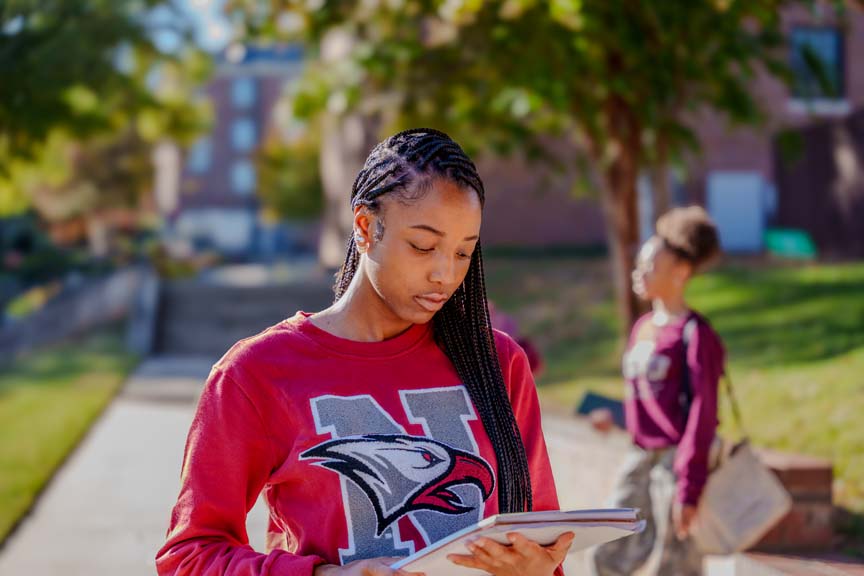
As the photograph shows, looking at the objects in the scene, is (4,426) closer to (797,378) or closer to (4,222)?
(797,378)

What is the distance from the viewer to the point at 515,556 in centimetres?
194

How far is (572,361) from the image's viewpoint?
12133 millimetres

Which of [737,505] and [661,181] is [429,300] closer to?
[737,505]

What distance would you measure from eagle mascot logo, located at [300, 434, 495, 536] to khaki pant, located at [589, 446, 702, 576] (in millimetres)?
2669

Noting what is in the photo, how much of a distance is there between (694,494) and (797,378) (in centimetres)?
471

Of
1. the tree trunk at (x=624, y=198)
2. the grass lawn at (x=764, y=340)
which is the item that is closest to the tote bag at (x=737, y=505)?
the grass lawn at (x=764, y=340)

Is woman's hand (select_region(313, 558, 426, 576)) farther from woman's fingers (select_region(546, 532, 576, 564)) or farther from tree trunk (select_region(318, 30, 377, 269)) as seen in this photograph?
tree trunk (select_region(318, 30, 377, 269))

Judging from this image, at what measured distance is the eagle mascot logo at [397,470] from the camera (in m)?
2.03

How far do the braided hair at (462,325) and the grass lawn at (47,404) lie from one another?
560cm

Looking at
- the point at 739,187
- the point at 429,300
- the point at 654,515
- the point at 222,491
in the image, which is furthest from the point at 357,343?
the point at 739,187

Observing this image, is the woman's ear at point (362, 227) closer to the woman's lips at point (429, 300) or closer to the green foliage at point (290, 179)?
the woman's lips at point (429, 300)

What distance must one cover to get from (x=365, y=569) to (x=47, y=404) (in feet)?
34.5

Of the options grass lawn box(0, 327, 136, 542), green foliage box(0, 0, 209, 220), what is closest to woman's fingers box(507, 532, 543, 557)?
grass lawn box(0, 327, 136, 542)

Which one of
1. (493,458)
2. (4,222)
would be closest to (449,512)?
(493,458)
